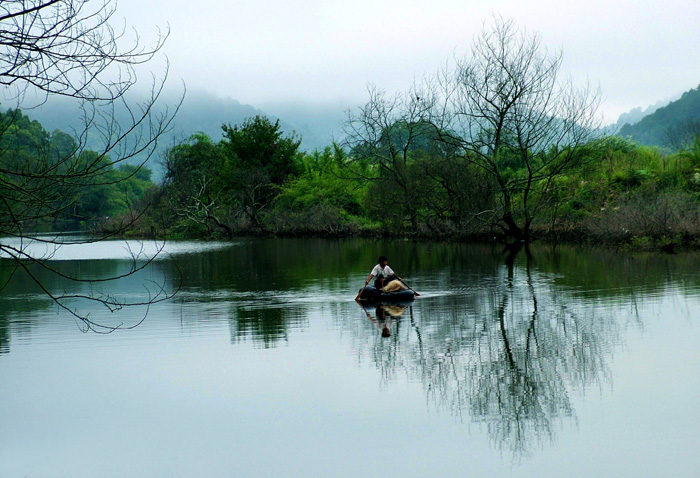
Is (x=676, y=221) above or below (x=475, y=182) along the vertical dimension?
below

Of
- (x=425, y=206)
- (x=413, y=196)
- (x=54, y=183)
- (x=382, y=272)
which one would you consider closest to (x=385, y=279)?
(x=382, y=272)

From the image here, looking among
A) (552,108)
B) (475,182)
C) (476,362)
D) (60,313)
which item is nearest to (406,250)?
(475,182)

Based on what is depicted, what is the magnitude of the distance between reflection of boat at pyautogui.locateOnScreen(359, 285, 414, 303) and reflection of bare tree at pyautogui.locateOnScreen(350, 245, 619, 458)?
0.39 meters

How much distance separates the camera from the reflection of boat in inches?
756

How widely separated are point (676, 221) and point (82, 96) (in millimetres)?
29599

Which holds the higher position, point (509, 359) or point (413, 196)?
point (413, 196)

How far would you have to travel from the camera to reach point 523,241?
131ft

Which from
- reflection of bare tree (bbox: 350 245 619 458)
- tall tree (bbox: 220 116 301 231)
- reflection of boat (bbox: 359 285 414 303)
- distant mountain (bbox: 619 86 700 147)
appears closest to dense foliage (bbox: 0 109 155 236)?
reflection of bare tree (bbox: 350 245 619 458)

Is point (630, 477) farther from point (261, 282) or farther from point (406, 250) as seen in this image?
point (406, 250)

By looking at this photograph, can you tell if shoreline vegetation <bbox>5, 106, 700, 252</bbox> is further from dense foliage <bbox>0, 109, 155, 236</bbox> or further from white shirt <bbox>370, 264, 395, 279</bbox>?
white shirt <bbox>370, 264, 395, 279</bbox>

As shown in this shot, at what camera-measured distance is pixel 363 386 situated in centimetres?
1059

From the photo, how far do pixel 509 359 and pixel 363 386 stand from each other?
2.67 metres

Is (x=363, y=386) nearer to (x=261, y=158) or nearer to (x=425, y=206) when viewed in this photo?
(x=425, y=206)

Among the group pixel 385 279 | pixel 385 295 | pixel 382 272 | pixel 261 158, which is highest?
pixel 261 158
